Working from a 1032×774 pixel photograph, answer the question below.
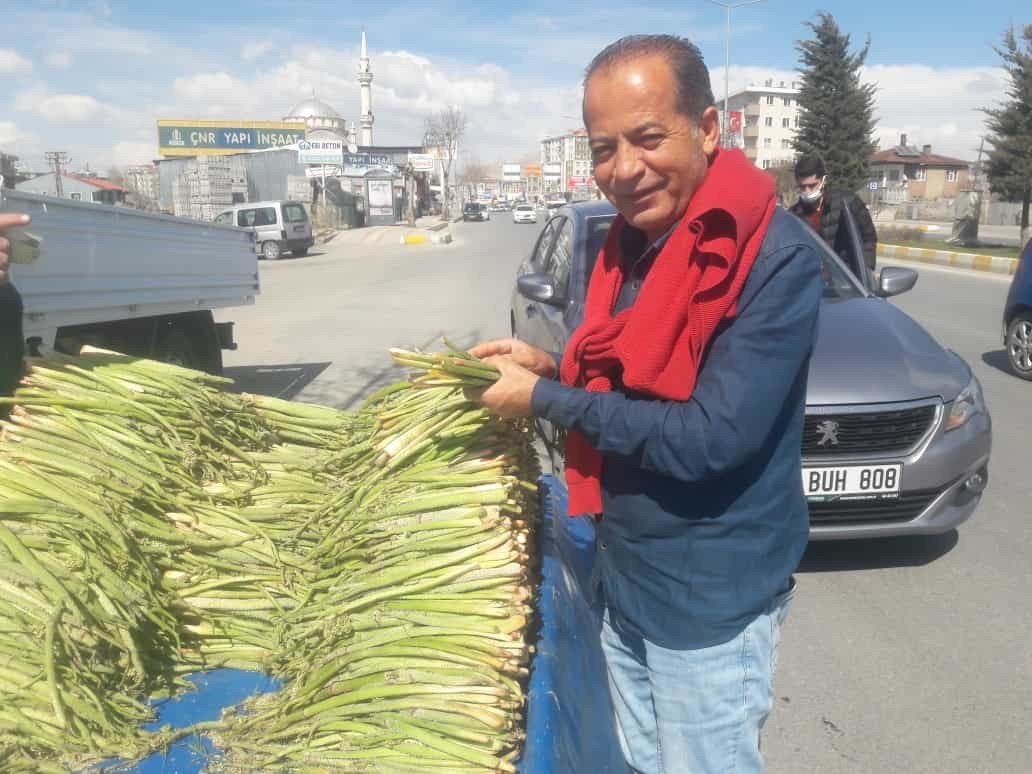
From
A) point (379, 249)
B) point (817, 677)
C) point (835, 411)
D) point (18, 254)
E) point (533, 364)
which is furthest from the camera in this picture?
point (379, 249)

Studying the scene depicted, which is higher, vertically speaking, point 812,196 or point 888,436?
point 812,196

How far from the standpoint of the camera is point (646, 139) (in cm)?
156

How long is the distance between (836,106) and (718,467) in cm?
3644

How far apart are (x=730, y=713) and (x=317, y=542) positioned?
3.47ft

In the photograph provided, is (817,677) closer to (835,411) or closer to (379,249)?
(835,411)

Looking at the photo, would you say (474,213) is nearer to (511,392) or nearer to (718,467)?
(511,392)

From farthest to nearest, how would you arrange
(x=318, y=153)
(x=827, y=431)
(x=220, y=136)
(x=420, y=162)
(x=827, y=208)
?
(x=220, y=136) → (x=420, y=162) → (x=318, y=153) → (x=827, y=208) → (x=827, y=431)

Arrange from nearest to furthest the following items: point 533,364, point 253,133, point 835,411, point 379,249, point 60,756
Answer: point 60,756 < point 533,364 < point 835,411 < point 379,249 < point 253,133

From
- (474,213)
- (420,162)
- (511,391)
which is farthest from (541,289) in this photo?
(474,213)

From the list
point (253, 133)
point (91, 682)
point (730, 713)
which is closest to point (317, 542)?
point (91, 682)

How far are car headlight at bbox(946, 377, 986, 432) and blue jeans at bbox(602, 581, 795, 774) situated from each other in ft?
9.34

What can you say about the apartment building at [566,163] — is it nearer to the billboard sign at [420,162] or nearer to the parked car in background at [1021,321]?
the billboard sign at [420,162]

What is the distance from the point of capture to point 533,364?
80.6 inches

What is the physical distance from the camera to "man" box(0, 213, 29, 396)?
7.51ft
